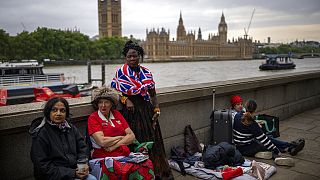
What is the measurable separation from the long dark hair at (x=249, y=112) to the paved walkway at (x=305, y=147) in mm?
585

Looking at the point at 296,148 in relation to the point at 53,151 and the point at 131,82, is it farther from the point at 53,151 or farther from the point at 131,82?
the point at 53,151

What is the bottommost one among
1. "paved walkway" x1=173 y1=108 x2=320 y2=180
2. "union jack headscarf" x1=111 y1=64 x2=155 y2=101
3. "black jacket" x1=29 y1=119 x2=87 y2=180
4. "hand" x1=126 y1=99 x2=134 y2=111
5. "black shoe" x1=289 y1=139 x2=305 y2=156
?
"paved walkway" x1=173 y1=108 x2=320 y2=180

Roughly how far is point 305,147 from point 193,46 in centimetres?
12906

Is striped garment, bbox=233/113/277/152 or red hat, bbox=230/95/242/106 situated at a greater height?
red hat, bbox=230/95/242/106

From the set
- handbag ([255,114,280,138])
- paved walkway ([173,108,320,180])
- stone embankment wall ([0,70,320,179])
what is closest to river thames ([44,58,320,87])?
stone embankment wall ([0,70,320,179])

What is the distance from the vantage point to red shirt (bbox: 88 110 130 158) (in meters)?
3.06

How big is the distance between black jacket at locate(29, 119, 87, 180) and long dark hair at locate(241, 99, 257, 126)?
2.52 meters

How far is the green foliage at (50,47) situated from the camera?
55.6 meters

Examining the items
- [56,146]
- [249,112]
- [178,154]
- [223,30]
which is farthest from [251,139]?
[223,30]

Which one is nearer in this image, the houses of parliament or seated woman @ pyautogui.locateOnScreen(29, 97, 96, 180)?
seated woman @ pyautogui.locateOnScreen(29, 97, 96, 180)

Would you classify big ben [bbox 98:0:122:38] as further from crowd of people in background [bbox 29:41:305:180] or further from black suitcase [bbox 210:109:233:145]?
crowd of people in background [bbox 29:41:305:180]

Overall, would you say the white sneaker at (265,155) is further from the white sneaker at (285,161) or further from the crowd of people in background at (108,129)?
the white sneaker at (285,161)

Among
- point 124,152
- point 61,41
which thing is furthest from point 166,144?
point 61,41

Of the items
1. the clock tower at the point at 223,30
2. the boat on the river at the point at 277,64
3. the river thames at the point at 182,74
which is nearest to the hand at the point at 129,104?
the river thames at the point at 182,74
